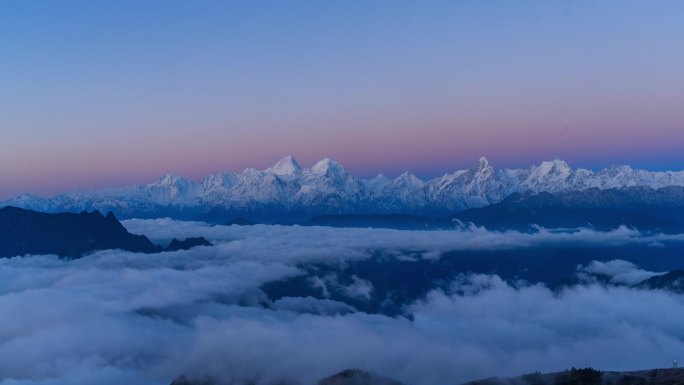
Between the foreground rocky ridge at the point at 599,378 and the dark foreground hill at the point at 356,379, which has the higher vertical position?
the foreground rocky ridge at the point at 599,378

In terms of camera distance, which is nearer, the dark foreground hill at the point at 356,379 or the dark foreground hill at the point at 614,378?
the dark foreground hill at the point at 614,378

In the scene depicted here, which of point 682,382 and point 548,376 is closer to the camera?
point 682,382

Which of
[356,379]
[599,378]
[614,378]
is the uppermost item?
[614,378]

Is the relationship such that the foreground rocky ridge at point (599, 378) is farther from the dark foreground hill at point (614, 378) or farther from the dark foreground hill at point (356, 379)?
the dark foreground hill at point (356, 379)

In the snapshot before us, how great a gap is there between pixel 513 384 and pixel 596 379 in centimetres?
2166

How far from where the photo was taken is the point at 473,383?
5984 inches

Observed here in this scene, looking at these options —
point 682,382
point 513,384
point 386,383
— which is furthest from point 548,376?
point 386,383

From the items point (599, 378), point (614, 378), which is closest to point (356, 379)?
point (599, 378)

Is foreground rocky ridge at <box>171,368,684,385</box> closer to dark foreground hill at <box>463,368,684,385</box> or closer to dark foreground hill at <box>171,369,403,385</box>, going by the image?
dark foreground hill at <box>463,368,684,385</box>

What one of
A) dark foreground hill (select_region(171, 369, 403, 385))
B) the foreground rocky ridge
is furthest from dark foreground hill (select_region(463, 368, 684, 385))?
dark foreground hill (select_region(171, 369, 403, 385))

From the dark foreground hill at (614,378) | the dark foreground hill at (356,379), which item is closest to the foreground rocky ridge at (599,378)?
the dark foreground hill at (614,378)

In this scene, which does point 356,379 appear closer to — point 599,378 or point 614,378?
point 599,378

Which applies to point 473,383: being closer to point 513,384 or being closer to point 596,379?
point 513,384

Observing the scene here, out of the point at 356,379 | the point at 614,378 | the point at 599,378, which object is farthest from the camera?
the point at 356,379
